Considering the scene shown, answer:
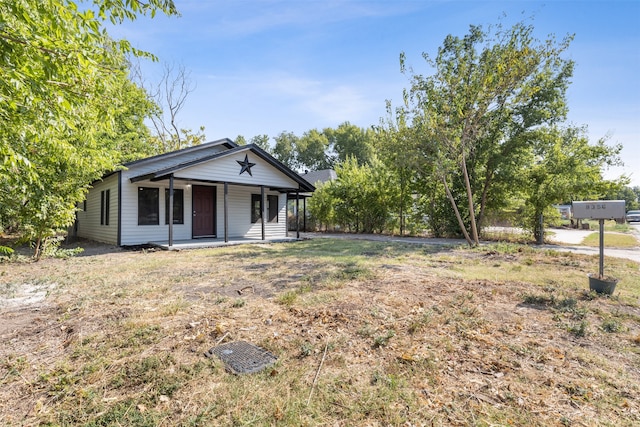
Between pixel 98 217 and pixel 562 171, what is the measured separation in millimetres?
17791

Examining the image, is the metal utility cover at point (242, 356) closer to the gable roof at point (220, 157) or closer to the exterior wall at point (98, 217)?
the gable roof at point (220, 157)

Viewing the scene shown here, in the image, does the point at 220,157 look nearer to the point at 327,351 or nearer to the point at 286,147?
the point at 327,351

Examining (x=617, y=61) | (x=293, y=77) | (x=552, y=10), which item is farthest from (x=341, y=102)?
(x=617, y=61)

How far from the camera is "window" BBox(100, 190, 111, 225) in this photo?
11.0m

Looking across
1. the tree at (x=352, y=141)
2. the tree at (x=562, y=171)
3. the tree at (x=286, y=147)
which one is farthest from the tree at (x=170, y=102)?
the tree at (x=562, y=171)

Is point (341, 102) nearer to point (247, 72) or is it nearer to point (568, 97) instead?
point (247, 72)

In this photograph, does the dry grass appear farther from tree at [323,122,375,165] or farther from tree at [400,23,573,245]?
tree at [323,122,375,165]

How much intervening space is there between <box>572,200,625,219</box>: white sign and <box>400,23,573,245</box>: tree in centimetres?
497

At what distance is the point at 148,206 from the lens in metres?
10.7

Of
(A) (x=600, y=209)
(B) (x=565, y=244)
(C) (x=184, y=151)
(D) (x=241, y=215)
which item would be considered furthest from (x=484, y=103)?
(C) (x=184, y=151)

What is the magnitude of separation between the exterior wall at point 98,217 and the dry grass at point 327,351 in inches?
221

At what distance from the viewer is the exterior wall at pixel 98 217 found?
10.4 meters

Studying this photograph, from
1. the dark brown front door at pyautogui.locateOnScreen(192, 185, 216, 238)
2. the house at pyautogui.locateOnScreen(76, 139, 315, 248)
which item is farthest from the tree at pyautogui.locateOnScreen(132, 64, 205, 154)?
the dark brown front door at pyautogui.locateOnScreen(192, 185, 216, 238)

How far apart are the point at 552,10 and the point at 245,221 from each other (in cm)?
1228
